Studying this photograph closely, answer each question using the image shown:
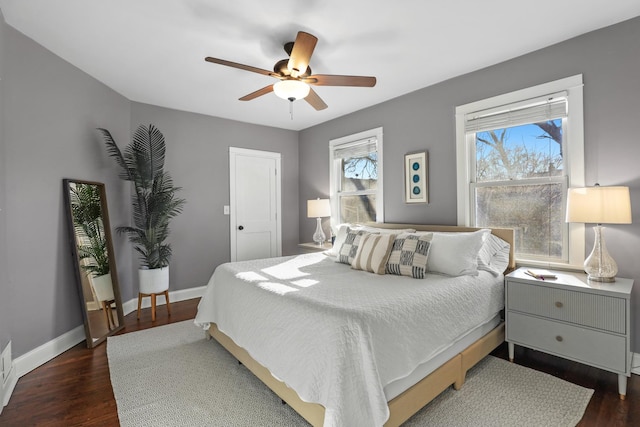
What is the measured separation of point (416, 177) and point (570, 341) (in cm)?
199

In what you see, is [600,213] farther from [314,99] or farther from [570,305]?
[314,99]

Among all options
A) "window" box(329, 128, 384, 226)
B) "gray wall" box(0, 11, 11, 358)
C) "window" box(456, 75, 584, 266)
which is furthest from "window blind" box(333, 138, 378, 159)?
"gray wall" box(0, 11, 11, 358)

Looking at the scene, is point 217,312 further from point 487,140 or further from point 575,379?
point 487,140

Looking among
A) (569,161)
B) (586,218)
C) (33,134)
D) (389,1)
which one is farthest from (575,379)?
(33,134)

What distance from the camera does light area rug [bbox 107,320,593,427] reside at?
5.80 feet

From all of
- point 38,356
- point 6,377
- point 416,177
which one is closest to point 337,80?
point 416,177

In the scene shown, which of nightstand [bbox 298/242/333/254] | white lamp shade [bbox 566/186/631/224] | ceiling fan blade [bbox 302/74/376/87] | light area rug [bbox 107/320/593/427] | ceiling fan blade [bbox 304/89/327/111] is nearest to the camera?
light area rug [bbox 107/320/593/427]

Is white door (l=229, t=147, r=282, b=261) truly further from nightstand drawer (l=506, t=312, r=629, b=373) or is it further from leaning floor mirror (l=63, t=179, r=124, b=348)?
nightstand drawer (l=506, t=312, r=629, b=373)

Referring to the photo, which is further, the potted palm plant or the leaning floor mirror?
the potted palm plant

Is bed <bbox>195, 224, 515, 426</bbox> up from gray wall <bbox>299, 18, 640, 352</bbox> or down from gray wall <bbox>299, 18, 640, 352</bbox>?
down

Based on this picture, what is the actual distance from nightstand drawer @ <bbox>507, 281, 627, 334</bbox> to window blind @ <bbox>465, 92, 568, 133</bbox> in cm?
141

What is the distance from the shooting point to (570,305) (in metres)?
2.11

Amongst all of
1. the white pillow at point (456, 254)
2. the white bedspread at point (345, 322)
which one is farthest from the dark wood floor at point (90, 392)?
the white pillow at point (456, 254)

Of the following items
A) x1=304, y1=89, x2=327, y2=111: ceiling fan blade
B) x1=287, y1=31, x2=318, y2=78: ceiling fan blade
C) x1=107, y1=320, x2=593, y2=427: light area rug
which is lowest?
x1=107, y1=320, x2=593, y2=427: light area rug
